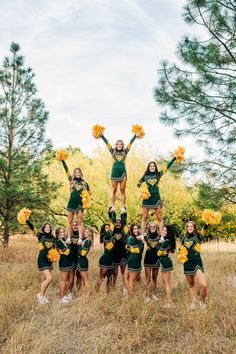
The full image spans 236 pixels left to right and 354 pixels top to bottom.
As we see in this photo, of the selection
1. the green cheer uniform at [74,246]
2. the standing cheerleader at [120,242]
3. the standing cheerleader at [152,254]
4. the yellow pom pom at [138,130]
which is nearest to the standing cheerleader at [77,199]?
the green cheer uniform at [74,246]

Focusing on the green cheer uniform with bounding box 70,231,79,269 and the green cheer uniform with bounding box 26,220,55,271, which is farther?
the green cheer uniform with bounding box 70,231,79,269

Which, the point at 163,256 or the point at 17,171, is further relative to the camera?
the point at 17,171

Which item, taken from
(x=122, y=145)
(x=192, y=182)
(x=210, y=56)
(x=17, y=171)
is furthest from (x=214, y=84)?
(x=17, y=171)

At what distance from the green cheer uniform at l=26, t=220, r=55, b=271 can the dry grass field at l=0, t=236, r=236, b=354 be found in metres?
0.66

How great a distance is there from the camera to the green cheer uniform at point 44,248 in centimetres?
892

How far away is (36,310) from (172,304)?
286cm

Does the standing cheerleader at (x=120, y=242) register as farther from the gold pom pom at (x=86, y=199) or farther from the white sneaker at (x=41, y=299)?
the white sneaker at (x=41, y=299)

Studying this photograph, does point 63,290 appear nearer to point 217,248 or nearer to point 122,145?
point 122,145

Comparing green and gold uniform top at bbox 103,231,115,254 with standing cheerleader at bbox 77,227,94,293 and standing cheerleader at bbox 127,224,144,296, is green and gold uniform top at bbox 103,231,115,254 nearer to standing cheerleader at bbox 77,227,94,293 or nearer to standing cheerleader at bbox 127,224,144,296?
standing cheerleader at bbox 77,227,94,293

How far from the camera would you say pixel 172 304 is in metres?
8.14

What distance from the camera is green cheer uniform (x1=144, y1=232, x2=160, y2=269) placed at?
8.81 meters

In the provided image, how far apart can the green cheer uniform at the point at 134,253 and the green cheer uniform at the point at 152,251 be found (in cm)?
25

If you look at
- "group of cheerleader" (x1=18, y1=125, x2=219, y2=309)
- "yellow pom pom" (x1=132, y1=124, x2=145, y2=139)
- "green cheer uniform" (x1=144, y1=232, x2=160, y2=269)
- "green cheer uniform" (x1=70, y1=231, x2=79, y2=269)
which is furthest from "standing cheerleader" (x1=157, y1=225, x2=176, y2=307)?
"yellow pom pom" (x1=132, y1=124, x2=145, y2=139)

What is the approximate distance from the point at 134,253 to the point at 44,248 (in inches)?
84.8
